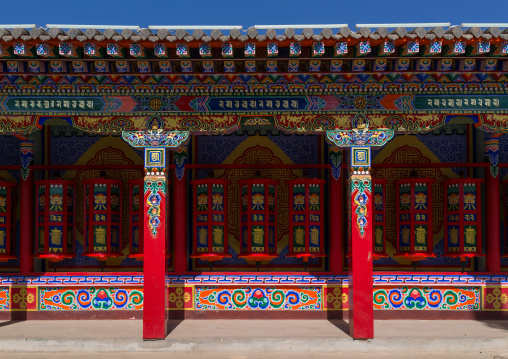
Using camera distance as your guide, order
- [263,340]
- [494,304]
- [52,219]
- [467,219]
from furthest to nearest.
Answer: [52,219] < [467,219] < [494,304] < [263,340]

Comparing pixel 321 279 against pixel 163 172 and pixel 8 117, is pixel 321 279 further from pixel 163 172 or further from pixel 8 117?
pixel 8 117

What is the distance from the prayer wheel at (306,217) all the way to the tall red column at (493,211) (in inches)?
106

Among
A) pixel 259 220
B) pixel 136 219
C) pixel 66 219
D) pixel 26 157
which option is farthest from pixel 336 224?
pixel 26 157

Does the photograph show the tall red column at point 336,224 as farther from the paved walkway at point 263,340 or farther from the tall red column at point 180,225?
the tall red column at point 180,225

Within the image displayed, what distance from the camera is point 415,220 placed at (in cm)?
866

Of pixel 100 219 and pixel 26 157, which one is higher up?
pixel 26 157

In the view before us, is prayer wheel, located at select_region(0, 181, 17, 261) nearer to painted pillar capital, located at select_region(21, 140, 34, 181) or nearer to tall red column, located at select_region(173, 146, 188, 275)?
painted pillar capital, located at select_region(21, 140, 34, 181)

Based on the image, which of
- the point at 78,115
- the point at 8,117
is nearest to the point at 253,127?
the point at 78,115

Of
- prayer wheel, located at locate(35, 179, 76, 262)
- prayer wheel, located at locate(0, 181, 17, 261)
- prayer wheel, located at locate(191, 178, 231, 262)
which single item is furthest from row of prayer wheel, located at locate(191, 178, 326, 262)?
prayer wheel, located at locate(0, 181, 17, 261)

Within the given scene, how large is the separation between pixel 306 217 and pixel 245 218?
1.02 m

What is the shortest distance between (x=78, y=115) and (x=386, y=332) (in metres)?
5.28

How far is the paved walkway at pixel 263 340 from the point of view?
22.7 feet

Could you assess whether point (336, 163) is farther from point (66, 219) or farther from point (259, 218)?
point (66, 219)

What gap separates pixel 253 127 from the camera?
9055mm
